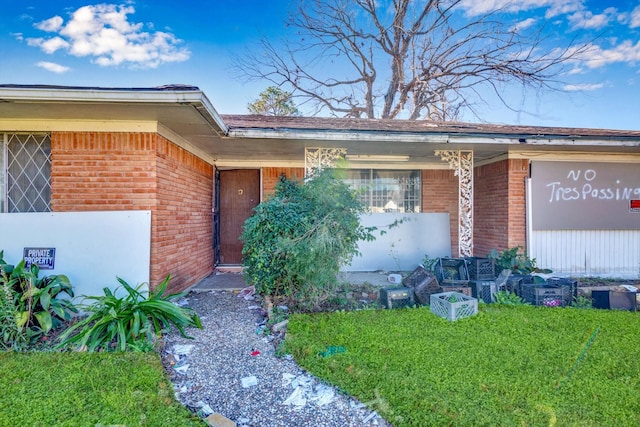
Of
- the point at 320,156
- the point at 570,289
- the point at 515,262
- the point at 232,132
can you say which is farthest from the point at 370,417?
the point at 515,262

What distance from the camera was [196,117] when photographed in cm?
448

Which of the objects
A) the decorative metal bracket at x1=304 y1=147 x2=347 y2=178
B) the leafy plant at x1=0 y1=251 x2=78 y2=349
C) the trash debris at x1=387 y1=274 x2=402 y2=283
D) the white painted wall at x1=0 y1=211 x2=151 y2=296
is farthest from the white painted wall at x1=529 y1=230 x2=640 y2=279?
the leafy plant at x1=0 y1=251 x2=78 y2=349

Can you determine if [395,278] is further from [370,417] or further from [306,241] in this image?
[370,417]

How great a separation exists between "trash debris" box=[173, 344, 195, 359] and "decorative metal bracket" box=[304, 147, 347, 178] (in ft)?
12.3

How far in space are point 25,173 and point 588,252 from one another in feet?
33.2

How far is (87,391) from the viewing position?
2.59m

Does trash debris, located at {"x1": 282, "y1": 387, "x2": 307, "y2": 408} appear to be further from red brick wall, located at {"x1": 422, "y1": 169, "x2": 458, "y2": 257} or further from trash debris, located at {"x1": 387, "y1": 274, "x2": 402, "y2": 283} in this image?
red brick wall, located at {"x1": 422, "y1": 169, "x2": 458, "y2": 257}

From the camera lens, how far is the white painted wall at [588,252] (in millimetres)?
6887

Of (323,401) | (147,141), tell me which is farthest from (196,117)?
(323,401)

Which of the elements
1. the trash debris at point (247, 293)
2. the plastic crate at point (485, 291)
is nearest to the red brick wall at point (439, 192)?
the plastic crate at point (485, 291)

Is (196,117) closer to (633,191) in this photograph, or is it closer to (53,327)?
(53,327)

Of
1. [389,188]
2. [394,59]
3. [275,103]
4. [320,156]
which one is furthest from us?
[275,103]

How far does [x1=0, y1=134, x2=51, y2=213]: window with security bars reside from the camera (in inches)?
192

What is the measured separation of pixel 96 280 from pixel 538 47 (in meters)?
16.1
